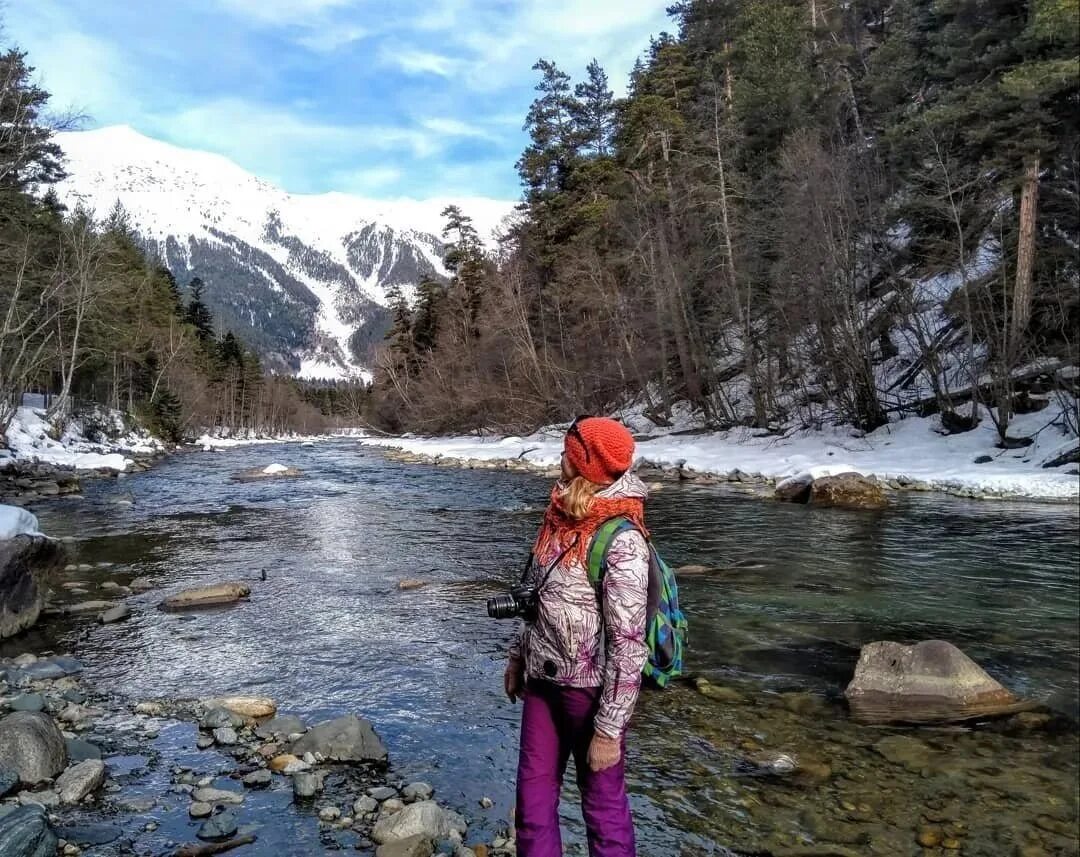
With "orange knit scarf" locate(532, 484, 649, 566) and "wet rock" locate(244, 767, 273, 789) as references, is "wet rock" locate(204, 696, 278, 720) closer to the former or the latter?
"wet rock" locate(244, 767, 273, 789)

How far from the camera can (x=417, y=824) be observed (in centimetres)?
404

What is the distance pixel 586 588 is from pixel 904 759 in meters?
3.47

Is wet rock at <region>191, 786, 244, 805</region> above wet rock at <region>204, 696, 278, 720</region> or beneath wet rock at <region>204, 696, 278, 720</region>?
beneath

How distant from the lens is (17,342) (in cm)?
3225

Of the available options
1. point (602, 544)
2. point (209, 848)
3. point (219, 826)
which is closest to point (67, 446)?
point (219, 826)

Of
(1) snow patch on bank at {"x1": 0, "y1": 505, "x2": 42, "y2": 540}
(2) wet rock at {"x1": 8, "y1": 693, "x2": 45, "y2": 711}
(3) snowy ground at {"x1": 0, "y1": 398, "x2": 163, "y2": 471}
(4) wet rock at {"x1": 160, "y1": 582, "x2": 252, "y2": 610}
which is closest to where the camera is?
(2) wet rock at {"x1": 8, "y1": 693, "x2": 45, "y2": 711}

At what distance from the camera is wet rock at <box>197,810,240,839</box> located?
4047mm

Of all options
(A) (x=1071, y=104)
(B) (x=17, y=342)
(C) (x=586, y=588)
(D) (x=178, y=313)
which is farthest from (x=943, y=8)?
(D) (x=178, y=313)

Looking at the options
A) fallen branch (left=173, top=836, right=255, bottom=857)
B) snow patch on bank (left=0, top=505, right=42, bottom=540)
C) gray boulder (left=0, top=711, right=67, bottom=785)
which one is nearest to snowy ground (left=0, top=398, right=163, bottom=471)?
snow patch on bank (left=0, top=505, right=42, bottom=540)

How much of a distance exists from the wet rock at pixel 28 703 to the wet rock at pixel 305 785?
2376 mm

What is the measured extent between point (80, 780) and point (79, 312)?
31391 millimetres

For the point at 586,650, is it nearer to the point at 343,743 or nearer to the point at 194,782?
the point at 343,743

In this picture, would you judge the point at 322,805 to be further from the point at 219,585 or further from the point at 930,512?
the point at 930,512

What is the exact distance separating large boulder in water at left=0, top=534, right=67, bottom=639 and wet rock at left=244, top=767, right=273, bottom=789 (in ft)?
15.6
